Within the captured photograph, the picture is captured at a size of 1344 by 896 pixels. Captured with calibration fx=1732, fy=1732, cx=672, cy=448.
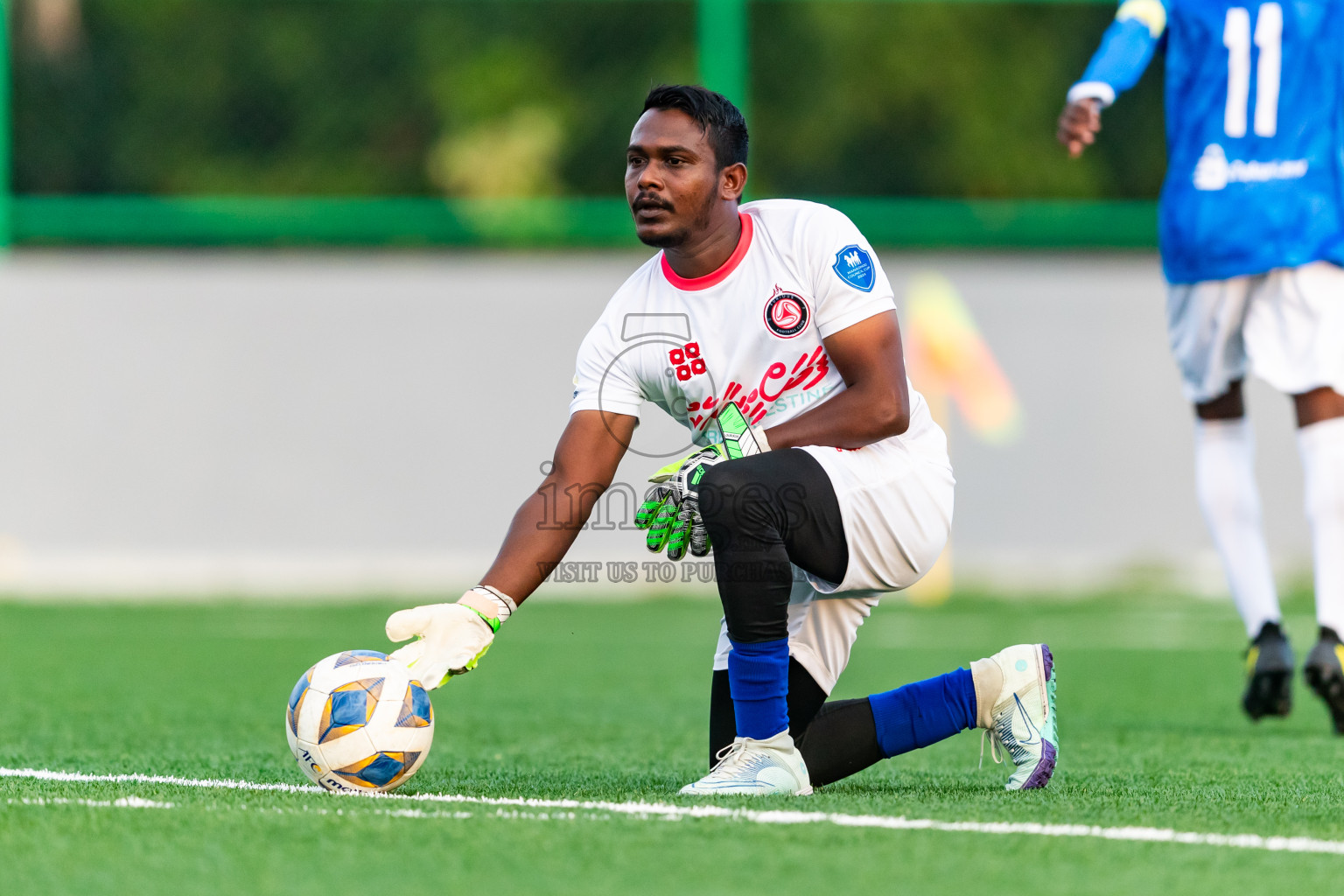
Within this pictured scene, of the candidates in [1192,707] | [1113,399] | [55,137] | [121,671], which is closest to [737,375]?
[1192,707]

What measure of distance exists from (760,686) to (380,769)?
814mm

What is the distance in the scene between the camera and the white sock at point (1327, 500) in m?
5.06

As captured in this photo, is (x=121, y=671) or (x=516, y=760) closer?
(x=516, y=760)

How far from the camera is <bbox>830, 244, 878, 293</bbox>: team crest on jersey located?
392 cm

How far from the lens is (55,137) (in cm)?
1148

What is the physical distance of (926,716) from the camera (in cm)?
397

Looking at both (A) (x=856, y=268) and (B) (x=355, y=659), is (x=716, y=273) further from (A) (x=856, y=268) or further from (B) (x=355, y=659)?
(B) (x=355, y=659)

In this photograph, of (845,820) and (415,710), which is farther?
(415,710)

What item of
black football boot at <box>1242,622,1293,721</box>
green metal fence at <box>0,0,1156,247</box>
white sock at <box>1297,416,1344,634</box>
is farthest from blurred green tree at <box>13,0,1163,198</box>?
black football boot at <box>1242,622,1293,721</box>

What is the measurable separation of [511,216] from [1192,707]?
6.78 meters

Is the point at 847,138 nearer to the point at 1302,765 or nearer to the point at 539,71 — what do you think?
the point at 539,71

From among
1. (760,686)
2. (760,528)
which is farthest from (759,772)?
(760,528)

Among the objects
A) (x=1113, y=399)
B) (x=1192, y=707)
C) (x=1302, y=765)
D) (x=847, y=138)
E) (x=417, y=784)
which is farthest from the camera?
(x=847, y=138)

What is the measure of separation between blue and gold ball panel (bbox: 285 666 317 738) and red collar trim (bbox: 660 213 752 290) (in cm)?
122
